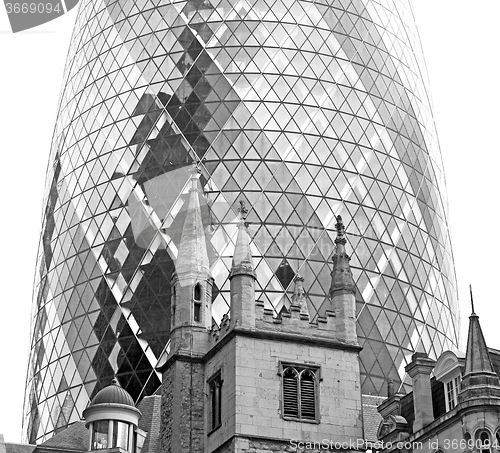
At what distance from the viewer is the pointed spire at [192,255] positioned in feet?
102

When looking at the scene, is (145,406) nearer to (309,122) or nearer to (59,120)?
(309,122)

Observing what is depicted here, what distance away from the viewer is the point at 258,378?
27.3m

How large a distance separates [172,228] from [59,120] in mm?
9093

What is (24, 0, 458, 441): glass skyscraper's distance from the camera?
40438 mm

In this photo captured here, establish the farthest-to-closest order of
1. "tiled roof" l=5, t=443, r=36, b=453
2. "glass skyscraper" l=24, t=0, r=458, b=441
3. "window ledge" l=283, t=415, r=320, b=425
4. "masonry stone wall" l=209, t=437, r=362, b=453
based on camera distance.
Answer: "glass skyscraper" l=24, t=0, r=458, b=441, "tiled roof" l=5, t=443, r=36, b=453, "window ledge" l=283, t=415, r=320, b=425, "masonry stone wall" l=209, t=437, r=362, b=453

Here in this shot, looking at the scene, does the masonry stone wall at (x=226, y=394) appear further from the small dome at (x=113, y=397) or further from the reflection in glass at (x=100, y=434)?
the small dome at (x=113, y=397)

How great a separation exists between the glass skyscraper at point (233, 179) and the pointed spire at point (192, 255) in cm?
587

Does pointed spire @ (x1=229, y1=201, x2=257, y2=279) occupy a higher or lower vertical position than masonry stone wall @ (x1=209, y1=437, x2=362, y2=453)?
higher

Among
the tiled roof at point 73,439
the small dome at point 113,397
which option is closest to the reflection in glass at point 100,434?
the small dome at point 113,397

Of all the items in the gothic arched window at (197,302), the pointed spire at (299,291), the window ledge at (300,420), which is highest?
the pointed spire at (299,291)

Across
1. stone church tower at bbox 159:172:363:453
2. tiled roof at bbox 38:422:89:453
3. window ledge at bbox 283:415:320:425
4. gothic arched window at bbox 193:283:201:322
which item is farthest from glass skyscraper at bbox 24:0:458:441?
window ledge at bbox 283:415:320:425

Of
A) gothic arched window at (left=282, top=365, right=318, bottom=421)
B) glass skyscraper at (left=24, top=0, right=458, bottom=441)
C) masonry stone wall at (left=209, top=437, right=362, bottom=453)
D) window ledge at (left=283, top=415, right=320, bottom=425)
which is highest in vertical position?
glass skyscraper at (left=24, top=0, right=458, bottom=441)

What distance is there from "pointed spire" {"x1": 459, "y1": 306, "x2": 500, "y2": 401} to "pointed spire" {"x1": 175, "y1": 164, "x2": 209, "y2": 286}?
911cm

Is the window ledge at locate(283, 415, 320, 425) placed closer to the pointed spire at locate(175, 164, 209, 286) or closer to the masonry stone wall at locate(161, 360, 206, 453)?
the masonry stone wall at locate(161, 360, 206, 453)
